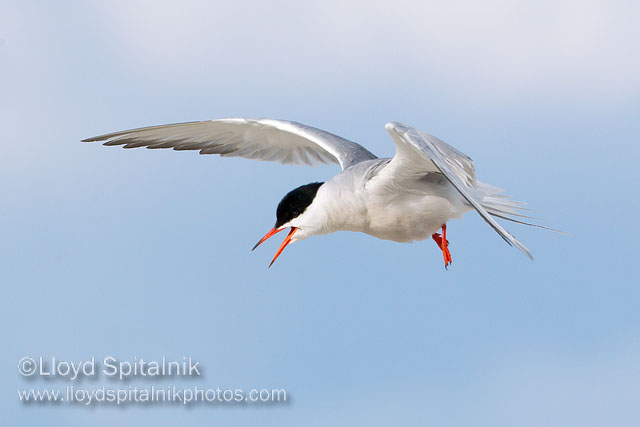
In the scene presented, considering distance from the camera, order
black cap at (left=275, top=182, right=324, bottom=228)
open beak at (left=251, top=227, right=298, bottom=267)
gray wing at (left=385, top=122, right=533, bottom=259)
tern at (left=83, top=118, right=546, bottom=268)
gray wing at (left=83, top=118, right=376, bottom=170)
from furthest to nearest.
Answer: gray wing at (left=83, top=118, right=376, bottom=170) → open beak at (left=251, top=227, right=298, bottom=267) → black cap at (left=275, top=182, right=324, bottom=228) → tern at (left=83, top=118, right=546, bottom=268) → gray wing at (left=385, top=122, right=533, bottom=259)

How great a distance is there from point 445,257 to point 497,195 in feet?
3.38

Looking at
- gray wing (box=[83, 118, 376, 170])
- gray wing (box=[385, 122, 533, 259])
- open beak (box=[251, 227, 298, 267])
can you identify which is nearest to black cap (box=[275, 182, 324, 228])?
open beak (box=[251, 227, 298, 267])

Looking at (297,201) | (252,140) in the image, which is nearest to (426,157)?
(297,201)

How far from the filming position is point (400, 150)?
6.19 metres

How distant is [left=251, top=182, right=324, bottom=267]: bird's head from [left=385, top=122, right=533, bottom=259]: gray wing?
1022 mm

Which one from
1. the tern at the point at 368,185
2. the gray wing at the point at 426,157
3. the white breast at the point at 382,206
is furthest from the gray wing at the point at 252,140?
the gray wing at the point at 426,157

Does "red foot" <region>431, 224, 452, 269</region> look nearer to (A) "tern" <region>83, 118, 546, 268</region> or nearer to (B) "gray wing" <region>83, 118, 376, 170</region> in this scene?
(A) "tern" <region>83, 118, 546, 268</region>

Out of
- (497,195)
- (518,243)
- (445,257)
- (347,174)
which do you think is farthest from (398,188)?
(518,243)

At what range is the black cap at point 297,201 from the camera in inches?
282

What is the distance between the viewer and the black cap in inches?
282

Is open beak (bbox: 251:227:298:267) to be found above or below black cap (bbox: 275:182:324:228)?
below

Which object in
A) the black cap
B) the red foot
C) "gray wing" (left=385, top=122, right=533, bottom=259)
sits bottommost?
A: the red foot

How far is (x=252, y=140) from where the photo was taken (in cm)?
883

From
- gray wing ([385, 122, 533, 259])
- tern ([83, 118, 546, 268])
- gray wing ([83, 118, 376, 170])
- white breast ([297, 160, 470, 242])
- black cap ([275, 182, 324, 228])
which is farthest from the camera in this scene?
gray wing ([83, 118, 376, 170])
